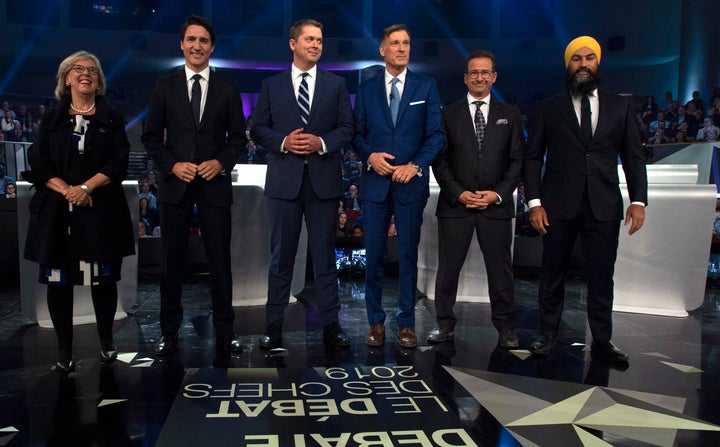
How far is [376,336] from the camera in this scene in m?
3.10

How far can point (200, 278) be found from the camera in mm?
5250

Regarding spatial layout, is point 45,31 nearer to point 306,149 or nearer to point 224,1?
point 224,1

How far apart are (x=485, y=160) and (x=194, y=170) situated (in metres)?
1.52

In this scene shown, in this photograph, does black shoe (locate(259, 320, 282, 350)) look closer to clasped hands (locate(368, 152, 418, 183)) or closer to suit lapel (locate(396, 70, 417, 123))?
clasped hands (locate(368, 152, 418, 183))

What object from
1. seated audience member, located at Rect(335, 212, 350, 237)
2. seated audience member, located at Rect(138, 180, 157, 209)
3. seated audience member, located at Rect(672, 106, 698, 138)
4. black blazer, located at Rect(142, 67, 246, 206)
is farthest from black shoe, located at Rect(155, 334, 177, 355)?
seated audience member, located at Rect(672, 106, 698, 138)

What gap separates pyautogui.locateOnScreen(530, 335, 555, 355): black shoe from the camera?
3001mm

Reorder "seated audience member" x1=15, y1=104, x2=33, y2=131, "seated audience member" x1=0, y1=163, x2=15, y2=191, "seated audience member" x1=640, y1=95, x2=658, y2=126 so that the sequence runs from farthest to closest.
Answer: "seated audience member" x1=15, y1=104, x2=33, y2=131, "seated audience member" x1=640, y1=95, x2=658, y2=126, "seated audience member" x1=0, y1=163, x2=15, y2=191

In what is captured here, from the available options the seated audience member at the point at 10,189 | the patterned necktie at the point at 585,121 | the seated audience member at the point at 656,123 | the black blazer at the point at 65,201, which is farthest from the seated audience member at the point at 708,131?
the seated audience member at the point at 10,189

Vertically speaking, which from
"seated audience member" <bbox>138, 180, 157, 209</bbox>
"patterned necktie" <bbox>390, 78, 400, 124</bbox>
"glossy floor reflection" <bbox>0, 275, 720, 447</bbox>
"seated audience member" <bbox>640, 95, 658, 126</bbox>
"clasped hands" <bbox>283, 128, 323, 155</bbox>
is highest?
"seated audience member" <bbox>640, 95, 658, 126</bbox>

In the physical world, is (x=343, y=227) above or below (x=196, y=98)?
below

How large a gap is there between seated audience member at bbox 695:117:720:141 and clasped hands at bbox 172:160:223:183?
9421 mm

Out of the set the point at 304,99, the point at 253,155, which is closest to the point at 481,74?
the point at 304,99

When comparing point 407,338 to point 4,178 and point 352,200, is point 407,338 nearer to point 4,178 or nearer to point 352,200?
Result: point 352,200

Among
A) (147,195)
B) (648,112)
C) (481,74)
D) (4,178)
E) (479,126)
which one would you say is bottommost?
(147,195)
